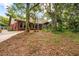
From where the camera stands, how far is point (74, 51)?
7.36 feet

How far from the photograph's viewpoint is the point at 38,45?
2271mm

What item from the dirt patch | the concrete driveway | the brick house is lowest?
the dirt patch

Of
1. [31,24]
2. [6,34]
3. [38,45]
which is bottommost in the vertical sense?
[38,45]

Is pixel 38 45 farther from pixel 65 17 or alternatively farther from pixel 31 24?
pixel 65 17

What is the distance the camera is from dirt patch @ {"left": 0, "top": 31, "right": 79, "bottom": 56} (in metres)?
2.24

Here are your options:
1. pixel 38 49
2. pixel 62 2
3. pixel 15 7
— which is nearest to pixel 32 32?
pixel 38 49

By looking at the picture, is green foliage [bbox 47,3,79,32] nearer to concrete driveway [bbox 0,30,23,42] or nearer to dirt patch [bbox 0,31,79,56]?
dirt patch [bbox 0,31,79,56]

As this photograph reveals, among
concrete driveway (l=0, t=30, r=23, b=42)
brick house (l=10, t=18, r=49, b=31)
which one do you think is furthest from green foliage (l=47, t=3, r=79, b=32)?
concrete driveway (l=0, t=30, r=23, b=42)

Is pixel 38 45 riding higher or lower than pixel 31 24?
lower

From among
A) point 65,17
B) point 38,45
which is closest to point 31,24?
point 38,45

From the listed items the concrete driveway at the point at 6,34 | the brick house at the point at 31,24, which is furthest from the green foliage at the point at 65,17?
the concrete driveway at the point at 6,34

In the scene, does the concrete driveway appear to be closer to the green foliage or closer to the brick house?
the brick house

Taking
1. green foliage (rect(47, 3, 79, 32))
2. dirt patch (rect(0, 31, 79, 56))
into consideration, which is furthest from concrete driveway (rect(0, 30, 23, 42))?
green foliage (rect(47, 3, 79, 32))

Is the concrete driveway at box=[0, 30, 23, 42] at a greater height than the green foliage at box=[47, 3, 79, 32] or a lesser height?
lesser
